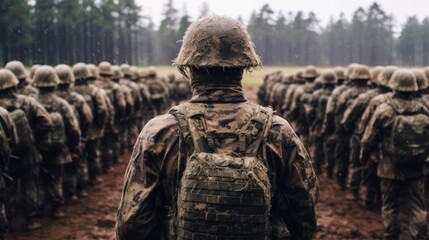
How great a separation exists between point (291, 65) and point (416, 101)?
6704cm

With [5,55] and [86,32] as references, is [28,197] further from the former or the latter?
[86,32]

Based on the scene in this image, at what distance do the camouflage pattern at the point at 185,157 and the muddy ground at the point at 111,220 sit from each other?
536 centimetres

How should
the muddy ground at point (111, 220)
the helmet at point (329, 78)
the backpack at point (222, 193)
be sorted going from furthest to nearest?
the helmet at point (329, 78), the muddy ground at point (111, 220), the backpack at point (222, 193)

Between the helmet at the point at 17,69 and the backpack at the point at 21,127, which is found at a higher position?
the helmet at the point at 17,69

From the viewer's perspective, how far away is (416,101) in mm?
7324

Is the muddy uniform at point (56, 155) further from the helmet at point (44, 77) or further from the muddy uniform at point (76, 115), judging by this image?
the muddy uniform at point (76, 115)

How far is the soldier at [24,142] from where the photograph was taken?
7.37 metres

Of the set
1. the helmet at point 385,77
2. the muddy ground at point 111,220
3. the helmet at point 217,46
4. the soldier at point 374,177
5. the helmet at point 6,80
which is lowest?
the muddy ground at point 111,220

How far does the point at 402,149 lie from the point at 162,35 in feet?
213

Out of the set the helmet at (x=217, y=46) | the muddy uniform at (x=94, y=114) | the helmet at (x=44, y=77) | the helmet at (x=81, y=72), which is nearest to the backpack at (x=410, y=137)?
the helmet at (x=217, y=46)

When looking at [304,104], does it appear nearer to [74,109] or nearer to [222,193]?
[74,109]

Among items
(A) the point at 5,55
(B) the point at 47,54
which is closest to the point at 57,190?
(A) the point at 5,55

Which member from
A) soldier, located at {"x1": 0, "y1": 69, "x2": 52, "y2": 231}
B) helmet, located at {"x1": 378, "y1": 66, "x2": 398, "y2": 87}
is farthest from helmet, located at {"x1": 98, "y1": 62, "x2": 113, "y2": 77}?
helmet, located at {"x1": 378, "y1": 66, "x2": 398, "y2": 87}

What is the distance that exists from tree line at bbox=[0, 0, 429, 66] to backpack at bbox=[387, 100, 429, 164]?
9.87 meters
